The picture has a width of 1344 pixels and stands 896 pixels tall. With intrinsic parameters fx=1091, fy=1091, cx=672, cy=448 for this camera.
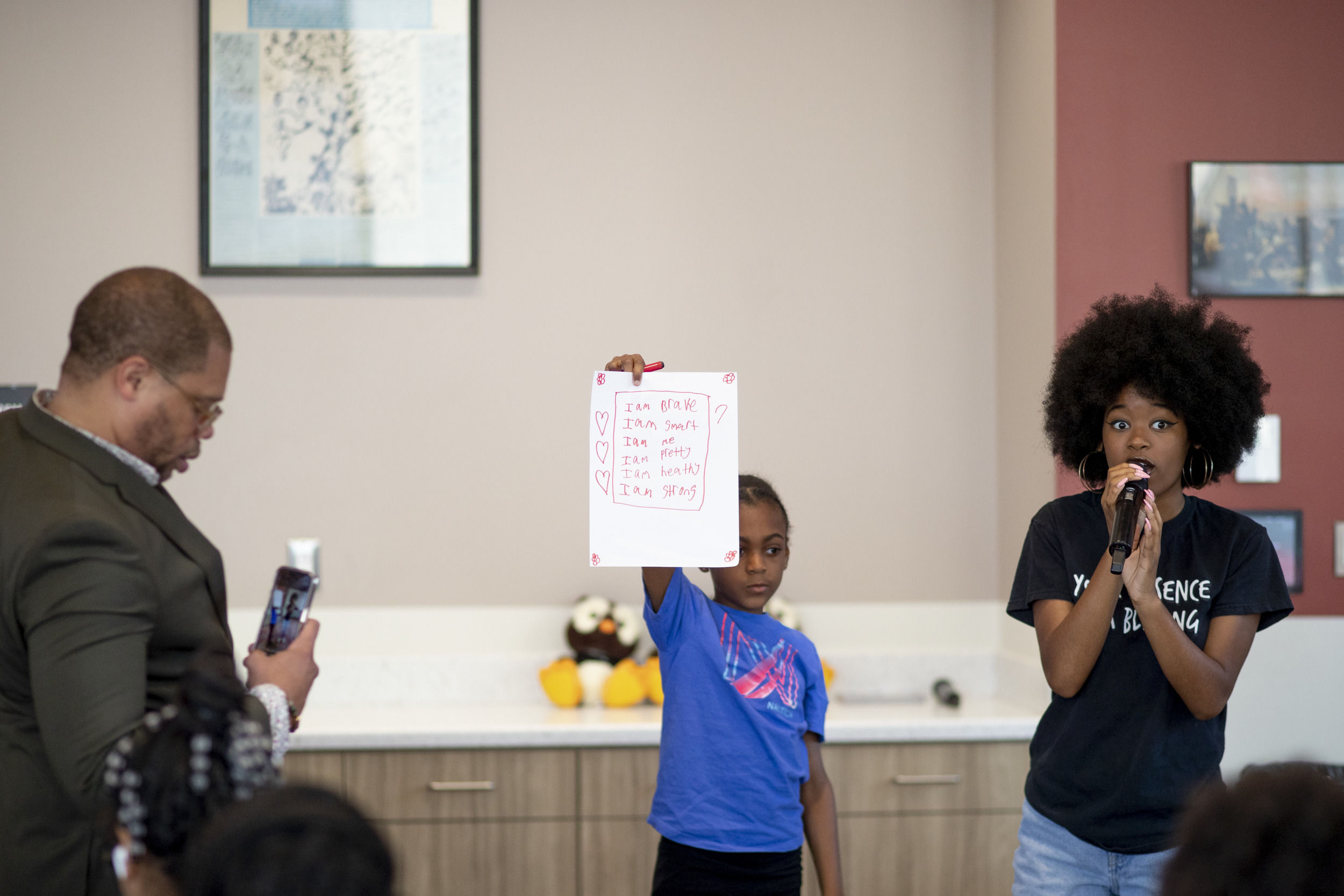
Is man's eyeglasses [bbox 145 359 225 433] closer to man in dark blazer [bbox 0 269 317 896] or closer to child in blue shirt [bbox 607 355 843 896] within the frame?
man in dark blazer [bbox 0 269 317 896]

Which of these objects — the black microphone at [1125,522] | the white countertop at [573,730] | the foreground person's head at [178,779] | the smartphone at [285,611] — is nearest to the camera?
the foreground person's head at [178,779]

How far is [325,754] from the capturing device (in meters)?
2.53

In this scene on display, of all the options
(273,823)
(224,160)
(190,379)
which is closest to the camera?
(273,823)

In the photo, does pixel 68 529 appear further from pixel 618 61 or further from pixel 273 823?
pixel 618 61

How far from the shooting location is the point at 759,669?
1706 mm

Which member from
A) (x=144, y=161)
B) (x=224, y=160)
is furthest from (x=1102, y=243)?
(x=144, y=161)

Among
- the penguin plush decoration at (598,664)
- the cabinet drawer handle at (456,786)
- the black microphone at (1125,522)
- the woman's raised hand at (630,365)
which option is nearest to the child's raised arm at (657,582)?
the woman's raised hand at (630,365)

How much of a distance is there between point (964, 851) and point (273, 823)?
2.19 m

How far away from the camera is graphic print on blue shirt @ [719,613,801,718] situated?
168 centimetres

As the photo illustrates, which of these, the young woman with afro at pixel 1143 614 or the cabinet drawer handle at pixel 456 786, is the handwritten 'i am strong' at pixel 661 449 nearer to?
the young woman with afro at pixel 1143 614

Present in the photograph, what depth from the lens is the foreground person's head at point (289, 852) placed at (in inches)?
28.4

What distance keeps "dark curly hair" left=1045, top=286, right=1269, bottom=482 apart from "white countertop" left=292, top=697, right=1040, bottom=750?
3.28 feet

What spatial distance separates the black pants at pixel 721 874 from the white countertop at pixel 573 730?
2.77ft

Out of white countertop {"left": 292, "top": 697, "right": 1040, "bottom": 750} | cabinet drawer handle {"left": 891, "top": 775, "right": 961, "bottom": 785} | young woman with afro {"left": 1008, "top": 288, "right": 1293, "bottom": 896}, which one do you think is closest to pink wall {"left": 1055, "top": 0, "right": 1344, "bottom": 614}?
white countertop {"left": 292, "top": 697, "right": 1040, "bottom": 750}
